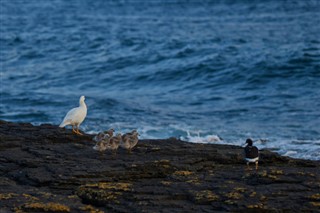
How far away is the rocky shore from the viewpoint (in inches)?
360

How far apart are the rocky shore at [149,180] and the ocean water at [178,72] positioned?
6.81 metres

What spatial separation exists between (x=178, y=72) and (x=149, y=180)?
26.2 metres

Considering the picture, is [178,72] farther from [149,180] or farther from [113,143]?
[149,180]

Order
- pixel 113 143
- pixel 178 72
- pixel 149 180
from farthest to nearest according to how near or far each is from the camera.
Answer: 1. pixel 178 72
2. pixel 113 143
3. pixel 149 180

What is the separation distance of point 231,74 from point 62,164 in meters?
24.2

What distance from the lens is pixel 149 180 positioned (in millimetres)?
10297

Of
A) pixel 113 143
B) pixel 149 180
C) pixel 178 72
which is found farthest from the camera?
pixel 178 72

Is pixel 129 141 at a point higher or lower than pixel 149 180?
higher

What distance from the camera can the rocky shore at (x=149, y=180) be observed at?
30.0 ft

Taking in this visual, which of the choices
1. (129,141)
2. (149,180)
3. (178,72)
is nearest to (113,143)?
(129,141)

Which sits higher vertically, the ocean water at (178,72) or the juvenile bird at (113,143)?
the ocean water at (178,72)

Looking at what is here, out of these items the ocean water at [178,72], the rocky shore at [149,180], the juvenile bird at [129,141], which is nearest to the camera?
the rocky shore at [149,180]

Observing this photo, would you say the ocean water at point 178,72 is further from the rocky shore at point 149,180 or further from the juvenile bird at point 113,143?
the juvenile bird at point 113,143

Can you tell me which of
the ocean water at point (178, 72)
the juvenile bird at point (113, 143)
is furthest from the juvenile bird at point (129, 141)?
the ocean water at point (178, 72)
